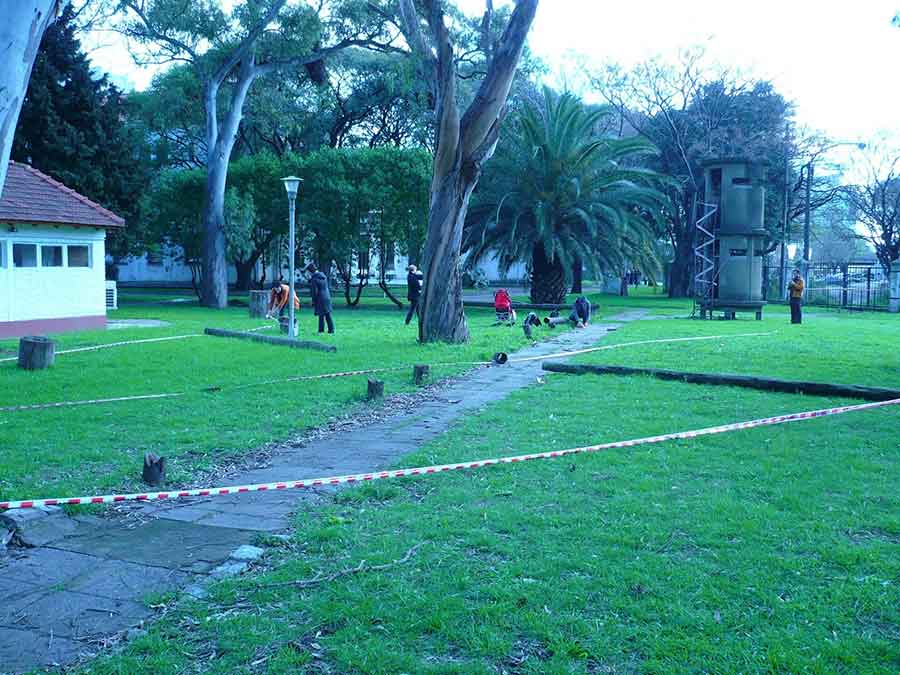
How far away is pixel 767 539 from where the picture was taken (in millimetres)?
5195

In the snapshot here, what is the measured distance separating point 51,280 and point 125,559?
1864 centimetres

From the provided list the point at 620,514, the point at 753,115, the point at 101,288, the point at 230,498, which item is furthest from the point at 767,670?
the point at 753,115

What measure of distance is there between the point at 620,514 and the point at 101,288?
20.5 m

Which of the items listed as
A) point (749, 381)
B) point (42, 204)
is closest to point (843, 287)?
point (749, 381)

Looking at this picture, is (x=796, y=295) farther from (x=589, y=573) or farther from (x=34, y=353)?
(x=589, y=573)

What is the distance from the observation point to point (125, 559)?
512cm

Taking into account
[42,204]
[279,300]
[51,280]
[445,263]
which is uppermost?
[42,204]

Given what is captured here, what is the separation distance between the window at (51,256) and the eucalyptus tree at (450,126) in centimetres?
1054

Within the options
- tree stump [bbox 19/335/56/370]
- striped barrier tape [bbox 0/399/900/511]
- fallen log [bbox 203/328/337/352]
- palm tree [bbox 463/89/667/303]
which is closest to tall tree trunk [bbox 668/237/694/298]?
palm tree [bbox 463/89/667/303]

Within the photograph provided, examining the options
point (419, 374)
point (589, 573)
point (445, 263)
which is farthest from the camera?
point (445, 263)

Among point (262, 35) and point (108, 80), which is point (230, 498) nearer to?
point (262, 35)

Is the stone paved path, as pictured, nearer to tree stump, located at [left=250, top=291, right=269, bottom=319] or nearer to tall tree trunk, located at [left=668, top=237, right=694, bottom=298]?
tree stump, located at [left=250, top=291, right=269, bottom=319]

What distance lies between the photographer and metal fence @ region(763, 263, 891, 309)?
35781 mm

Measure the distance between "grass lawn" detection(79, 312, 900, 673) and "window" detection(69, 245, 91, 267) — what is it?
57.4 feet
